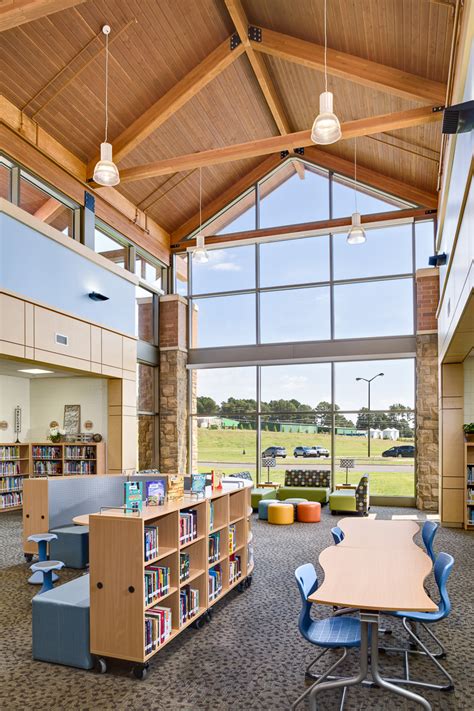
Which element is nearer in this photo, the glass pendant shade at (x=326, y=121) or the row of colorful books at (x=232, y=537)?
the glass pendant shade at (x=326, y=121)

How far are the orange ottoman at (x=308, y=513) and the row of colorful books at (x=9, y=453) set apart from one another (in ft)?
19.7

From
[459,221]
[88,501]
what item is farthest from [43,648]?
[459,221]

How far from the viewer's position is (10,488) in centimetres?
1160

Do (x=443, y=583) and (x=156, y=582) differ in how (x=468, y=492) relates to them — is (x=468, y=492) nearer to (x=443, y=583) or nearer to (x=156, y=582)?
(x=443, y=583)

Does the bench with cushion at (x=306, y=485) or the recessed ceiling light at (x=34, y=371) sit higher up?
the recessed ceiling light at (x=34, y=371)

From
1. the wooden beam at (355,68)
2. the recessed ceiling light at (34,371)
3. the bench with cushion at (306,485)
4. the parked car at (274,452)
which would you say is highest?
the wooden beam at (355,68)

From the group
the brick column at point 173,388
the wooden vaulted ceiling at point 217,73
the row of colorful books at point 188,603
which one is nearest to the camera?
the row of colorful books at point 188,603

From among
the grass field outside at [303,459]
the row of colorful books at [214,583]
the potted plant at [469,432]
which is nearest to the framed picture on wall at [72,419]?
the grass field outside at [303,459]

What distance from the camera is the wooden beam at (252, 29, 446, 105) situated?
27.5ft

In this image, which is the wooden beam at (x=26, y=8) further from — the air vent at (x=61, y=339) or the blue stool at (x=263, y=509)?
the blue stool at (x=263, y=509)

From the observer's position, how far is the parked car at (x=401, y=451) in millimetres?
12102

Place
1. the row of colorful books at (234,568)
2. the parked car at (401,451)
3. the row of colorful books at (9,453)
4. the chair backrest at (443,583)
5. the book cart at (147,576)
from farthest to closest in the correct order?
the parked car at (401,451)
the row of colorful books at (9,453)
the row of colorful books at (234,568)
the book cart at (147,576)
the chair backrest at (443,583)

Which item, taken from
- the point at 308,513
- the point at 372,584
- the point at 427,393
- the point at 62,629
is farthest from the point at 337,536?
the point at 427,393

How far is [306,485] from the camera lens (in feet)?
41.5
